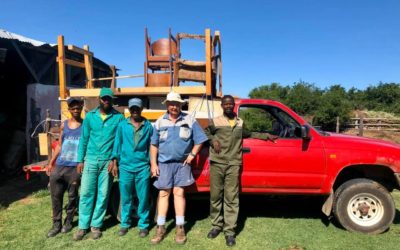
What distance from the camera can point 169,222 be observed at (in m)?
5.18

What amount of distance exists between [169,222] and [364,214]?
275 centimetres

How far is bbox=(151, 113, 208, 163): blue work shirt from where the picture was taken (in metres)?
4.38

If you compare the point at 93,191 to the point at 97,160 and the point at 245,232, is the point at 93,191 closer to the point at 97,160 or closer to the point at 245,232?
the point at 97,160

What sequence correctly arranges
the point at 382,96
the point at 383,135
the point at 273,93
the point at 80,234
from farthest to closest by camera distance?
the point at 382,96 < the point at 273,93 < the point at 383,135 < the point at 80,234

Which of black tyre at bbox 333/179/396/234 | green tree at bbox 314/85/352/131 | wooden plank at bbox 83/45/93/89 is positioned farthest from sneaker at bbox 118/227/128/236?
green tree at bbox 314/85/352/131

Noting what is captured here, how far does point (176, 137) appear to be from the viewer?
439cm

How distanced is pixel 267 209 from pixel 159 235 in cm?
226

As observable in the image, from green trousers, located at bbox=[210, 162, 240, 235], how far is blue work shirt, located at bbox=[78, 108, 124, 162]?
136 centimetres

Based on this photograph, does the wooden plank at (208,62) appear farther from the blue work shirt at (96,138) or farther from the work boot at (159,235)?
the work boot at (159,235)

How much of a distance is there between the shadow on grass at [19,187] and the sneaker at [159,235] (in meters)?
3.50

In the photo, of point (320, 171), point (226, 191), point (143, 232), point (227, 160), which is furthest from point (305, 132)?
point (143, 232)

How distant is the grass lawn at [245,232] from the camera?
4.37 m

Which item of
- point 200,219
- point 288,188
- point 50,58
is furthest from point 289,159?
Result: point 50,58

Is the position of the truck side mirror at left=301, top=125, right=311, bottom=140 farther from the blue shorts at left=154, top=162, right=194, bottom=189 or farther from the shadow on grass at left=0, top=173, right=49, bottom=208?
the shadow on grass at left=0, top=173, right=49, bottom=208
